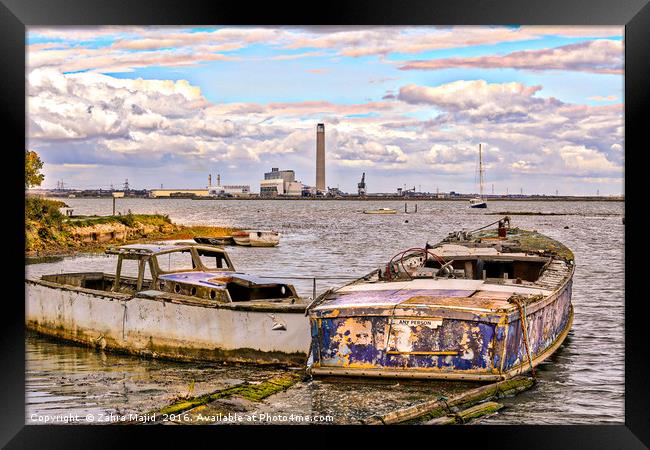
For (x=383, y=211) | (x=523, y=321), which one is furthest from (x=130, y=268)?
(x=383, y=211)

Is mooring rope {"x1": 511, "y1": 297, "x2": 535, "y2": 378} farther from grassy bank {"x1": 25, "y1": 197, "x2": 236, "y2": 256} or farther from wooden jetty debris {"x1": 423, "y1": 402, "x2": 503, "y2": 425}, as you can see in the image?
grassy bank {"x1": 25, "y1": 197, "x2": 236, "y2": 256}

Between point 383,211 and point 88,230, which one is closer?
point 88,230

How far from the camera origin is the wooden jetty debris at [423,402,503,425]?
903 cm

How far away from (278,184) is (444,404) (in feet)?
50.6

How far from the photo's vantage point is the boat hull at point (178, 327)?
1110cm

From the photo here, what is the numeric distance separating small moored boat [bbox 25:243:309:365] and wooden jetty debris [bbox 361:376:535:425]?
7.88 ft

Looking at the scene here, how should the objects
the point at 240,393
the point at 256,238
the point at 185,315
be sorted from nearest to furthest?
the point at 240,393, the point at 185,315, the point at 256,238

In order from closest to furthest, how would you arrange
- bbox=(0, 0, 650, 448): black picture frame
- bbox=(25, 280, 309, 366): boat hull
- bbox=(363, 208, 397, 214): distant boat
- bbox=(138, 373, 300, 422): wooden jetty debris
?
bbox=(0, 0, 650, 448): black picture frame, bbox=(138, 373, 300, 422): wooden jetty debris, bbox=(25, 280, 309, 366): boat hull, bbox=(363, 208, 397, 214): distant boat

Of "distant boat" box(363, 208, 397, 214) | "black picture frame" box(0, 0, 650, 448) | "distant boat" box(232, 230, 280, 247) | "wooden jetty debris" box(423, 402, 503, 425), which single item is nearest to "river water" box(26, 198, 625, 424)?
"wooden jetty debris" box(423, 402, 503, 425)

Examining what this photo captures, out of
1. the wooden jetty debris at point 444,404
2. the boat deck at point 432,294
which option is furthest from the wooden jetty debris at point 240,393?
the wooden jetty debris at point 444,404

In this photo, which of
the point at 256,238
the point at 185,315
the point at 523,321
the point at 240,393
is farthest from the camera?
the point at 256,238
